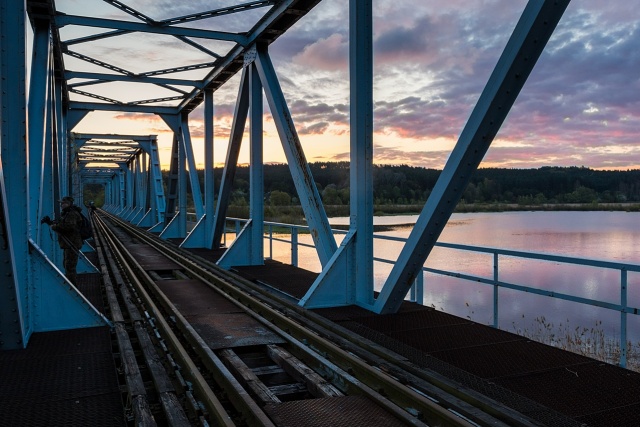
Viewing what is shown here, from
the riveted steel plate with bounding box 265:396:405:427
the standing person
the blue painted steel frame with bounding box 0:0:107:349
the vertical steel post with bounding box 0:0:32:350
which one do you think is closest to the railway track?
the riveted steel plate with bounding box 265:396:405:427

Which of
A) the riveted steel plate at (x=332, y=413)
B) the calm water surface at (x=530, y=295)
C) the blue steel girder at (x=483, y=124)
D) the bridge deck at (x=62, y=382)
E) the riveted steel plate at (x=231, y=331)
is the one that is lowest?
the calm water surface at (x=530, y=295)

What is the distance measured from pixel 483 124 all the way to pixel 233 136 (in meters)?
8.93

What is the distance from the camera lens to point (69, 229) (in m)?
9.22

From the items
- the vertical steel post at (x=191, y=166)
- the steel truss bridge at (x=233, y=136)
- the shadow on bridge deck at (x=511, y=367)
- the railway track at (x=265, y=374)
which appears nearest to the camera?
the railway track at (x=265, y=374)

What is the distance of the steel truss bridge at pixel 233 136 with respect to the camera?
5633 mm

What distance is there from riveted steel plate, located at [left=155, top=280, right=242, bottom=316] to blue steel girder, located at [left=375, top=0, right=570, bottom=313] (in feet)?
8.69

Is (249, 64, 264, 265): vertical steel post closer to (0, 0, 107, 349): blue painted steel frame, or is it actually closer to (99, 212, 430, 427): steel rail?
(99, 212, 430, 427): steel rail

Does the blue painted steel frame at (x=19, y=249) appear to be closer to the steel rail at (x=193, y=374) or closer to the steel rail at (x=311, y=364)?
the steel rail at (x=193, y=374)

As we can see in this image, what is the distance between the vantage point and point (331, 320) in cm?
701

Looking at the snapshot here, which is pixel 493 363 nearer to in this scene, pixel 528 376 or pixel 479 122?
pixel 528 376

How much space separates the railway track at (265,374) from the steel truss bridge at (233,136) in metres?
1.08

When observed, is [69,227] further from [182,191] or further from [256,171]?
[182,191]

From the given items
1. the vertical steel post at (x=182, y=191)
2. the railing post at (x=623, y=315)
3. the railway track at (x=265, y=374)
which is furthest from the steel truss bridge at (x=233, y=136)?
the vertical steel post at (x=182, y=191)

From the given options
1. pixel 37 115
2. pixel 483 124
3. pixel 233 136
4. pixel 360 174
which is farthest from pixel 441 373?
pixel 233 136
